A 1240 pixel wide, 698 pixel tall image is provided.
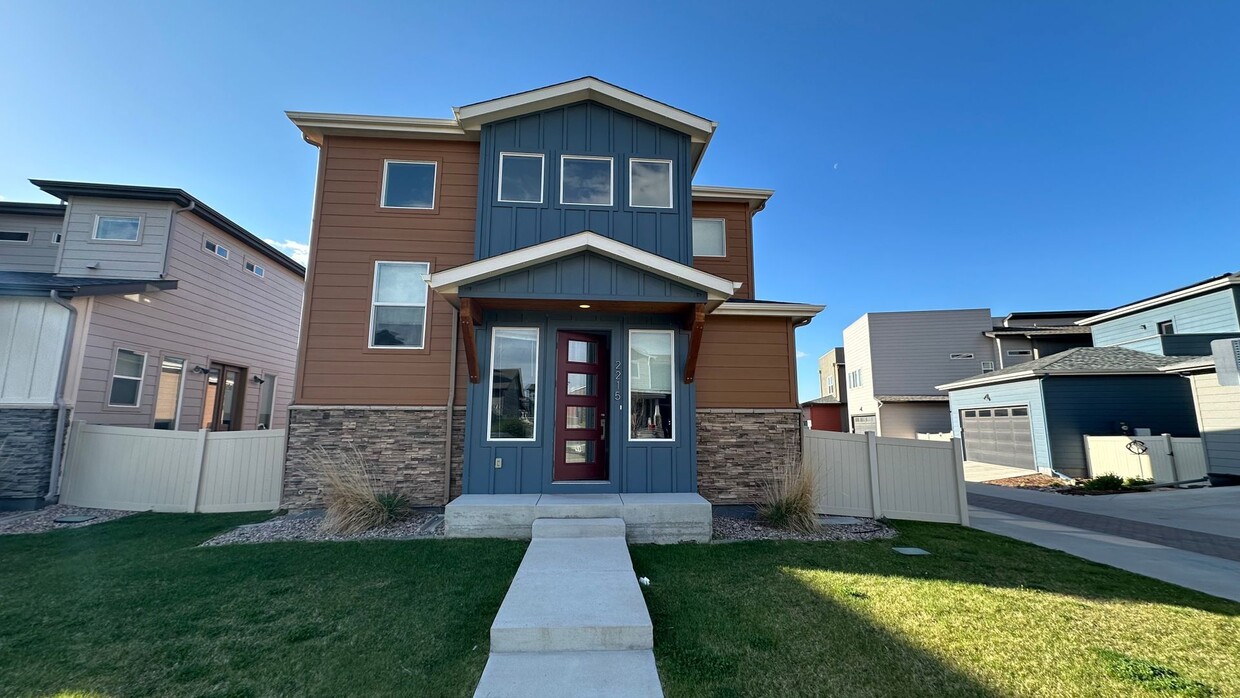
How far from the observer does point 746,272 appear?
30.2ft

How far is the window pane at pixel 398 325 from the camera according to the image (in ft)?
24.1

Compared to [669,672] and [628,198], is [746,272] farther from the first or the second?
[669,672]

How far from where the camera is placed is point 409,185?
25.5ft

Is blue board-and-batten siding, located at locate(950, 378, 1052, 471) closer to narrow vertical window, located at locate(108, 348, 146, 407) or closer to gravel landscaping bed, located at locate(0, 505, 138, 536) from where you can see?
gravel landscaping bed, located at locate(0, 505, 138, 536)

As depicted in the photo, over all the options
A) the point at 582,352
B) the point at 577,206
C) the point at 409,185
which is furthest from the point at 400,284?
the point at 582,352

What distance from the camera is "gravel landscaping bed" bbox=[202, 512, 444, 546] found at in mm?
5578

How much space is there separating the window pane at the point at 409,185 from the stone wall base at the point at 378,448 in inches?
135

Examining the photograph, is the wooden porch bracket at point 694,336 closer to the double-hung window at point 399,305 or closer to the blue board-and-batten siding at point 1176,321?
the double-hung window at point 399,305

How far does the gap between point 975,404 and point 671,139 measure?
17.2 meters

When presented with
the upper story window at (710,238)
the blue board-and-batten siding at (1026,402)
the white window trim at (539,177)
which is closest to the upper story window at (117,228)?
the white window trim at (539,177)

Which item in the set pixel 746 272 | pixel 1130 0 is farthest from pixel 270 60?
pixel 1130 0

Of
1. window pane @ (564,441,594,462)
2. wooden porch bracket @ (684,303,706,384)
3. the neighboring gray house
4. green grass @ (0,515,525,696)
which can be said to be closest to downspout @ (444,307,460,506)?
green grass @ (0,515,525,696)

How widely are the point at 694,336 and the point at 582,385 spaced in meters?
1.81

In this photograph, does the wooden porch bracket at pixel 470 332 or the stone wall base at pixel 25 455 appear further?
the stone wall base at pixel 25 455
